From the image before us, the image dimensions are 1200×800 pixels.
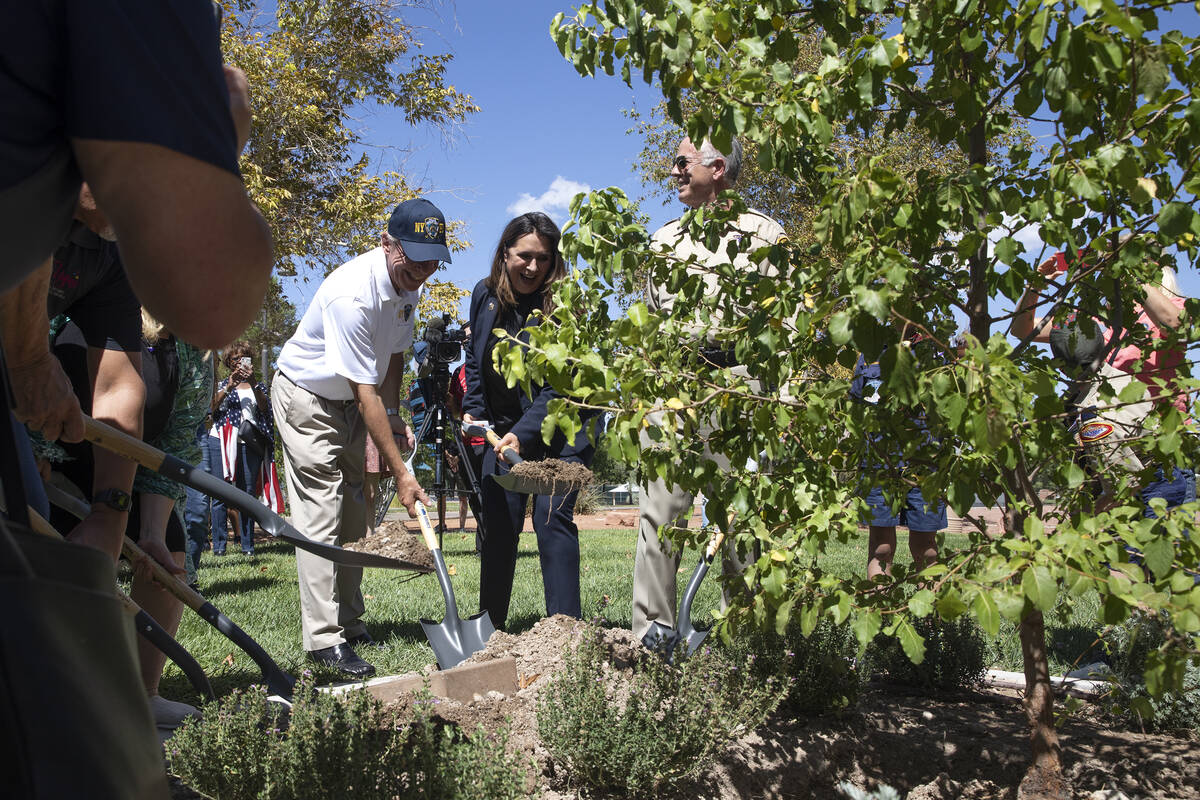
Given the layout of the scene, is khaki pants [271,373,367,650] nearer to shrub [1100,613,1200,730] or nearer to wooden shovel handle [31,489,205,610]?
wooden shovel handle [31,489,205,610]

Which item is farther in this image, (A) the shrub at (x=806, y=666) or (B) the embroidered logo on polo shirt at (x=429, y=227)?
(B) the embroidered logo on polo shirt at (x=429, y=227)

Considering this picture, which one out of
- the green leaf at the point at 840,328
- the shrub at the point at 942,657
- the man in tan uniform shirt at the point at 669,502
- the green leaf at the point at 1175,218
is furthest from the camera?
the man in tan uniform shirt at the point at 669,502

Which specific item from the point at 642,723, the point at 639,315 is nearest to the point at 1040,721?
the point at 642,723

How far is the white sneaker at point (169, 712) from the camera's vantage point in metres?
3.03

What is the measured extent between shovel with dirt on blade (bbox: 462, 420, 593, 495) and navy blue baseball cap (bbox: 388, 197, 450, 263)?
0.92 meters

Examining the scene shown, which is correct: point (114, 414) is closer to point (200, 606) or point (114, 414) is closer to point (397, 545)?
point (200, 606)

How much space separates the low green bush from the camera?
205 cm

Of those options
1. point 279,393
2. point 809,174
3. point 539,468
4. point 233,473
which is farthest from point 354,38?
point 809,174

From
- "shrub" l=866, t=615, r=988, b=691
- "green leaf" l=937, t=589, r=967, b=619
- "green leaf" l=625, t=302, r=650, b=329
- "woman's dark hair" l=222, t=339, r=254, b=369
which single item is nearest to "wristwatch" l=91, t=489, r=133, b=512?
"green leaf" l=625, t=302, r=650, b=329

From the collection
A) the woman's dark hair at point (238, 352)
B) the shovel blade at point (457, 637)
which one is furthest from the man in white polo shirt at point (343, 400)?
the woman's dark hair at point (238, 352)

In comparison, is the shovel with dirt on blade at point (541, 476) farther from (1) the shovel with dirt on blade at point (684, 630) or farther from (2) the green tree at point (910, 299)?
(2) the green tree at point (910, 299)

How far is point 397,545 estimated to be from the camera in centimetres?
Result: 377

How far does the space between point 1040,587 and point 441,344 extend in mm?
5866

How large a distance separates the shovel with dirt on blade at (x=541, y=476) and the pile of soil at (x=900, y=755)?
2.63 ft
